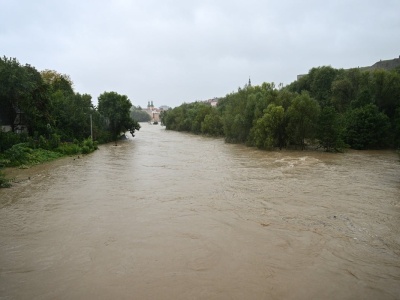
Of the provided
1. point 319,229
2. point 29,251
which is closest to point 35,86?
point 29,251

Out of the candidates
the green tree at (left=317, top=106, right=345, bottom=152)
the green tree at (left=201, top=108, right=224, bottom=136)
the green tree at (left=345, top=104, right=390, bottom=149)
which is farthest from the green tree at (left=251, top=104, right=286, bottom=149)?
the green tree at (left=201, top=108, right=224, bottom=136)

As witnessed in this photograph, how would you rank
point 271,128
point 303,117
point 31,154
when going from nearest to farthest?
1. point 31,154
2. point 303,117
3. point 271,128

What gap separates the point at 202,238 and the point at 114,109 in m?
38.2

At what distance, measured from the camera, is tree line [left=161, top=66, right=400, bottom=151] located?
27062 mm

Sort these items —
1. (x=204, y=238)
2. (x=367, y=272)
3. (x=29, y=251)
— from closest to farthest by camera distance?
(x=367, y=272)
(x=29, y=251)
(x=204, y=238)

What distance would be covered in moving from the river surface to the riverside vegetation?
6510mm

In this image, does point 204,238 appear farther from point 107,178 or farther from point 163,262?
point 107,178

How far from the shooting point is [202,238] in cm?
793

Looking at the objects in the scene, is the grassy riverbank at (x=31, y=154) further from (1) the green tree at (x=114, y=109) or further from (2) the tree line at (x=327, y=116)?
(2) the tree line at (x=327, y=116)

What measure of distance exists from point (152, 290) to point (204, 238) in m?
2.62

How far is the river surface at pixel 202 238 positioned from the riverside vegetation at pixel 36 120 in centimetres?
651

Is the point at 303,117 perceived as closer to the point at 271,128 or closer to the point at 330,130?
the point at 330,130

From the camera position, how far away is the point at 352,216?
9.56 metres

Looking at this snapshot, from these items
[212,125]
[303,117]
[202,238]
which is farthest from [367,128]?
[212,125]
